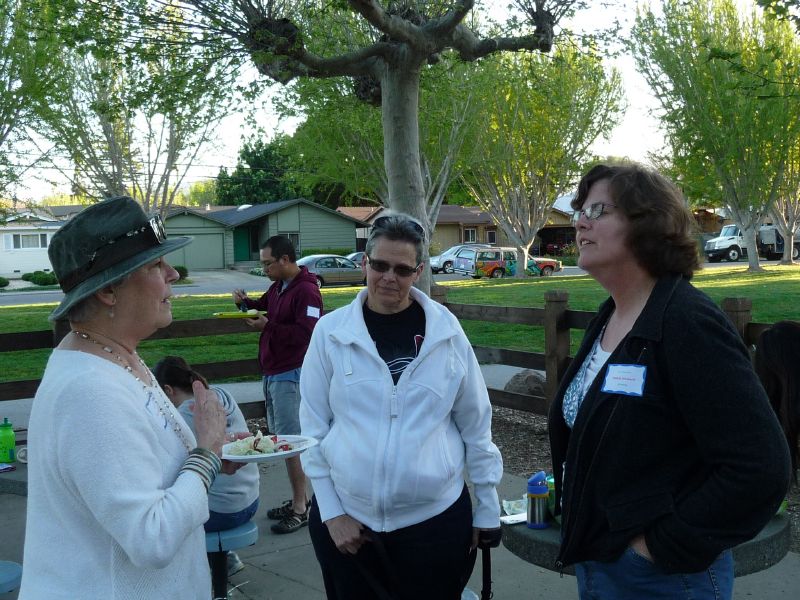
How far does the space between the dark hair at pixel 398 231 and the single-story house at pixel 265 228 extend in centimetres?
5151

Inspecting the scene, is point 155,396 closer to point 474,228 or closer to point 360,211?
point 360,211

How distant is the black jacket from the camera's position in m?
1.89

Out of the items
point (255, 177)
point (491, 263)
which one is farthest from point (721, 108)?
point (255, 177)

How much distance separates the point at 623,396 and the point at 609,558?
45 cm

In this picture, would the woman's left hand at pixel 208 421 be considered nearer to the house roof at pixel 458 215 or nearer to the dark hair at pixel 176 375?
the dark hair at pixel 176 375

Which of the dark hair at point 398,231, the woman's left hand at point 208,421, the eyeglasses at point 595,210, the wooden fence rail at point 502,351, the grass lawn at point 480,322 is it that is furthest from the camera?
the grass lawn at point 480,322

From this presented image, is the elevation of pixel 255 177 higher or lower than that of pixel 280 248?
higher

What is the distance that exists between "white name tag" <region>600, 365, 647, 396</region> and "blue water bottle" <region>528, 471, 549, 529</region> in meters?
1.77

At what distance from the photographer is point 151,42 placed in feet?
27.9

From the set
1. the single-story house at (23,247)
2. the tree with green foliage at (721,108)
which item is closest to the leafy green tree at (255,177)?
the single-story house at (23,247)

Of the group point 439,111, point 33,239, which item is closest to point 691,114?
point 439,111

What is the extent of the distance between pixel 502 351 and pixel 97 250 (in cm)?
626

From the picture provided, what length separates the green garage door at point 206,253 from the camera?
2180 inches

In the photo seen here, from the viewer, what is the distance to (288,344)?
5.91 m
